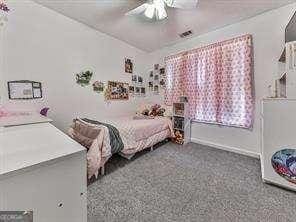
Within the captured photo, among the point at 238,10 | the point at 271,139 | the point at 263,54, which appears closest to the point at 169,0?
the point at 238,10

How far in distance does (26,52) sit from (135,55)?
230cm

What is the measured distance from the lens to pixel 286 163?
169cm

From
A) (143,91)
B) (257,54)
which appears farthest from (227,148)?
(143,91)

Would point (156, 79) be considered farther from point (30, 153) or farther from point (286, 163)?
point (30, 153)

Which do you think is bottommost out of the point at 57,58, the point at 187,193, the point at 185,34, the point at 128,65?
the point at 187,193

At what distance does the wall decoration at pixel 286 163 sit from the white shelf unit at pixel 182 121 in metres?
1.74

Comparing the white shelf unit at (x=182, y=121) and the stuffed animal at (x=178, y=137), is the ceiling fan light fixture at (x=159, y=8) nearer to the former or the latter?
the white shelf unit at (x=182, y=121)

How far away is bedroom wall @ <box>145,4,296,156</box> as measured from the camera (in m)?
2.45

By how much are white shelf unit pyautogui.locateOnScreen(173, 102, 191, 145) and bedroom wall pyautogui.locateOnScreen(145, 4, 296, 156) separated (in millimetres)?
422

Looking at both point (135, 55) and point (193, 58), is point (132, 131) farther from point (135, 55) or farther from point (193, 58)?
point (135, 55)

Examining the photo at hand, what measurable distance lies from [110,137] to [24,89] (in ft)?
4.81

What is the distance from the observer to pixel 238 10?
251 centimetres

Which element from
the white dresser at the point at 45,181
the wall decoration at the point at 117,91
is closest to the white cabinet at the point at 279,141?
the white dresser at the point at 45,181

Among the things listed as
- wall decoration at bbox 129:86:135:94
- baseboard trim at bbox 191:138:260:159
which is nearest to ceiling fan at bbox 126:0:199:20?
wall decoration at bbox 129:86:135:94
